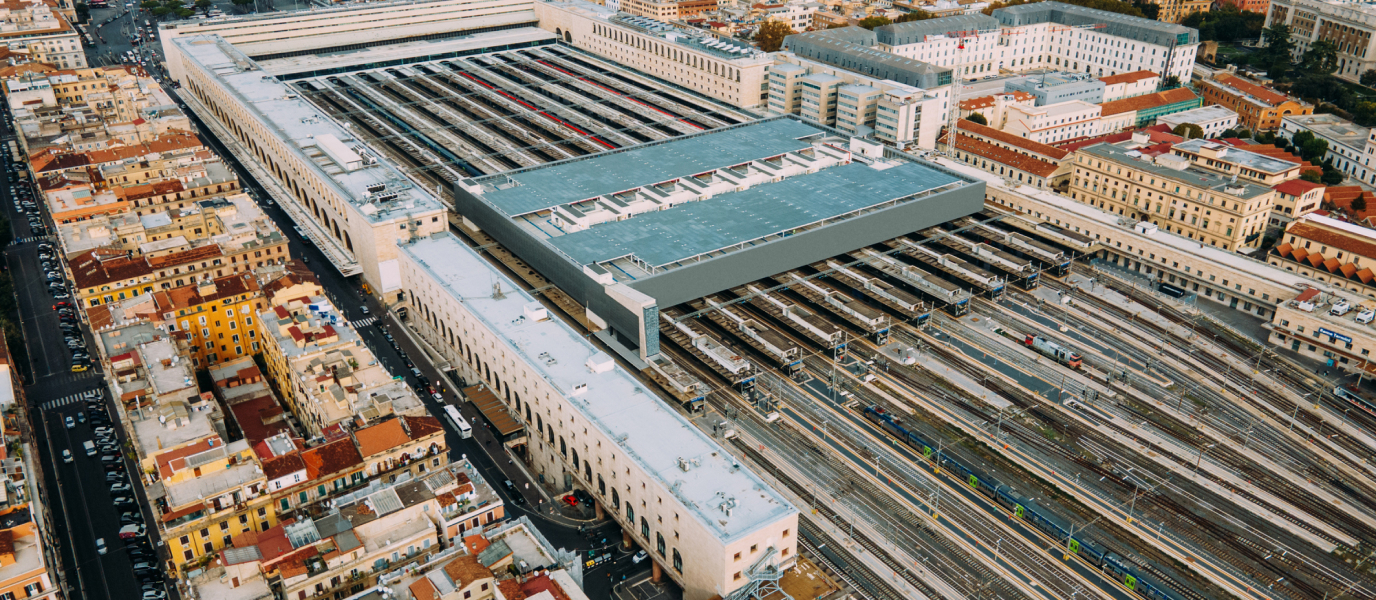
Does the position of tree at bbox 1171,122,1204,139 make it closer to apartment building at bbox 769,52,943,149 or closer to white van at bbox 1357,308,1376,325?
apartment building at bbox 769,52,943,149

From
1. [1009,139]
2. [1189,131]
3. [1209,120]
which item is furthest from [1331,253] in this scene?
[1209,120]

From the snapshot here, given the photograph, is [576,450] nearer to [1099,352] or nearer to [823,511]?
[823,511]

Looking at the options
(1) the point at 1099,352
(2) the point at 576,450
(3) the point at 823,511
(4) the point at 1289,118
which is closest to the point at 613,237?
(2) the point at 576,450

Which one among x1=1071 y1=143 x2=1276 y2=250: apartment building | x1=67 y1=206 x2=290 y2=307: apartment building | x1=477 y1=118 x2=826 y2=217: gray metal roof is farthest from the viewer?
x1=477 y1=118 x2=826 y2=217: gray metal roof

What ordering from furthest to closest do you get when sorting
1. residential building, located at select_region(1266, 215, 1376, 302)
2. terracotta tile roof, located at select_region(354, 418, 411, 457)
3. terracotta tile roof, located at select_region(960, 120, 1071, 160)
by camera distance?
terracotta tile roof, located at select_region(960, 120, 1071, 160), residential building, located at select_region(1266, 215, 1376, 302), terracotta tile roof, located at select_region(354, 418, 411, 457)

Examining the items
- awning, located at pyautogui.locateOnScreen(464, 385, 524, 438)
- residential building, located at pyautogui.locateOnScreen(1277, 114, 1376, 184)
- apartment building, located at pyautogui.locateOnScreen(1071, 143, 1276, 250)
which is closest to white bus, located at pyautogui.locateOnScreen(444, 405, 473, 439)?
awning, located at pyautogui.locateOnScreen(464, 385, 524, 438)

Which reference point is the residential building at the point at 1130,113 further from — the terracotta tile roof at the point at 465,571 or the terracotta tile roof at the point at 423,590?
the terracotta tile roof at the point at 423,590

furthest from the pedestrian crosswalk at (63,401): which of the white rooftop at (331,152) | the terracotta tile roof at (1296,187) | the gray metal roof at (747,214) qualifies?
the terracotta tile roof at (1296,187)
